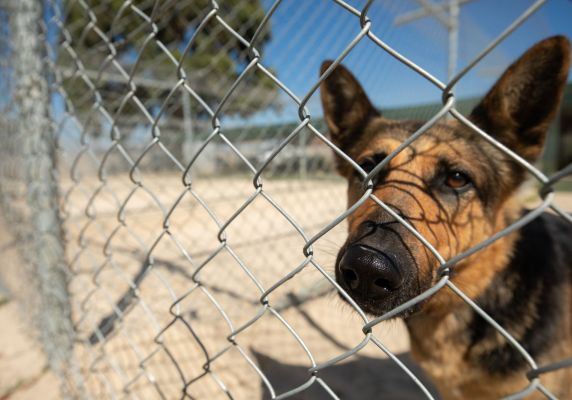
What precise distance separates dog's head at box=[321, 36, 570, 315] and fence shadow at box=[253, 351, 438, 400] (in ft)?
3.27

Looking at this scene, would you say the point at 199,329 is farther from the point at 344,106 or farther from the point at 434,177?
the point at 434,177

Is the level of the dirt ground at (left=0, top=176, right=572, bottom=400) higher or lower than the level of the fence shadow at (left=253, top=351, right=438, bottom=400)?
higher

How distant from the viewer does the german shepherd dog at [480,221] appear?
1.22 meters

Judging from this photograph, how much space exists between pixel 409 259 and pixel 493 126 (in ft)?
3.23

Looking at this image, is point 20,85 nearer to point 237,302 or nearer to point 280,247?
point 237,302

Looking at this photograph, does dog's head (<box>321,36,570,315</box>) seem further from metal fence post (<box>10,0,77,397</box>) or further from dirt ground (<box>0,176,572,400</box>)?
metal fence post (<box>10,0,77,397</box>)

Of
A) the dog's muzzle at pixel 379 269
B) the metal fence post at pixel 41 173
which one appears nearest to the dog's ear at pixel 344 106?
the dog's muzzle at pixel 379 269

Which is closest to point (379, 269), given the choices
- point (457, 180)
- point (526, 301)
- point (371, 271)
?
point (371, 271)

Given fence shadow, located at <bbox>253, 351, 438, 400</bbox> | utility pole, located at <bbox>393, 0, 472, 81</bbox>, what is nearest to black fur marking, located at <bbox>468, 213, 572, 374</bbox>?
fence shadow, located at <bbox>253, 351, 438, 400</bbox>

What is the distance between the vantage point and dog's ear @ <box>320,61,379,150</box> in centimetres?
182

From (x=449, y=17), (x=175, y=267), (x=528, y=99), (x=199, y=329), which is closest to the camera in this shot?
(x=528, y=99)

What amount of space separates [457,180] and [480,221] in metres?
0.26

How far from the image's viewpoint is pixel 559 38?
41.1 inches

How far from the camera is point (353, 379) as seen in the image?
2316mm
